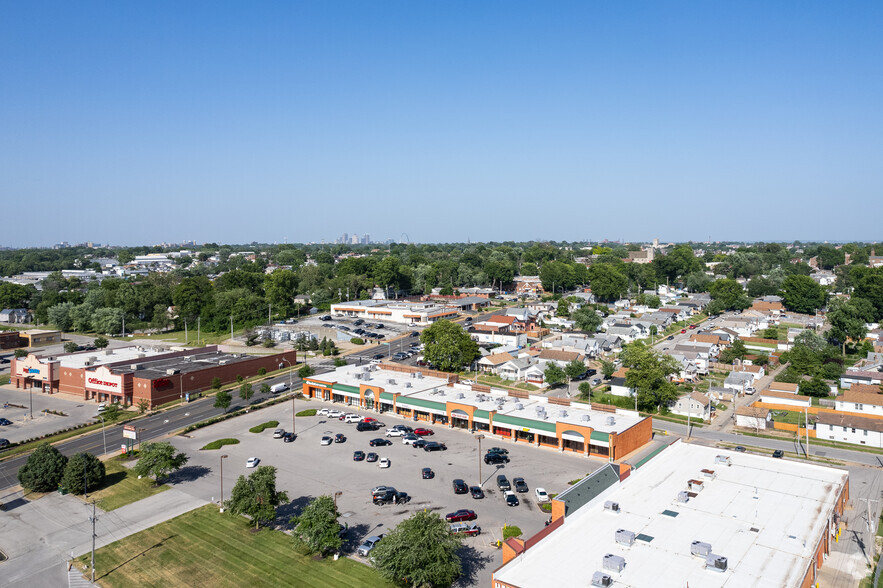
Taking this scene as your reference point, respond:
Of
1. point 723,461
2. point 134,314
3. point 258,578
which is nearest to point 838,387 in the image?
point 723,461

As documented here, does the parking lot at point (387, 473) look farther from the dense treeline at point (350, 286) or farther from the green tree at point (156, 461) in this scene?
the dense treeline at point (350, 286)

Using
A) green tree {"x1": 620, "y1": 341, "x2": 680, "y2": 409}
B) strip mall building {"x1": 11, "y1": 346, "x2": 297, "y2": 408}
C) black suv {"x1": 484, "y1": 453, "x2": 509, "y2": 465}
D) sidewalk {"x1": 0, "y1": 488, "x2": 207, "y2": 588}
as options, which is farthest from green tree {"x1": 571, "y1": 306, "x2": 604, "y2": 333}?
sidewalk {"x1": 0, "y1": 488, "x2": 207, "y2": 588}

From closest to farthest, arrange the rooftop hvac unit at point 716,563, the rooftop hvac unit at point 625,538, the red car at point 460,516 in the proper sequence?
the rooftop hvac unit at point 716,563, the rooftop hvac unit at point 625,538, the red car at point 460,516

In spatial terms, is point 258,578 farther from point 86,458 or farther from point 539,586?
point 86,458

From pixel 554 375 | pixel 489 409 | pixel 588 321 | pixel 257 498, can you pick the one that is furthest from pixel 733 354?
pixel 257 498

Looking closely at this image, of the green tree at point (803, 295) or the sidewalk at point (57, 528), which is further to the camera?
the green tree at point (803, 295)

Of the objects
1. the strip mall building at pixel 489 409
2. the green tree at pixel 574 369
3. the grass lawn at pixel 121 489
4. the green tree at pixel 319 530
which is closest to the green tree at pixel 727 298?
the green tree at pixel 574 369
